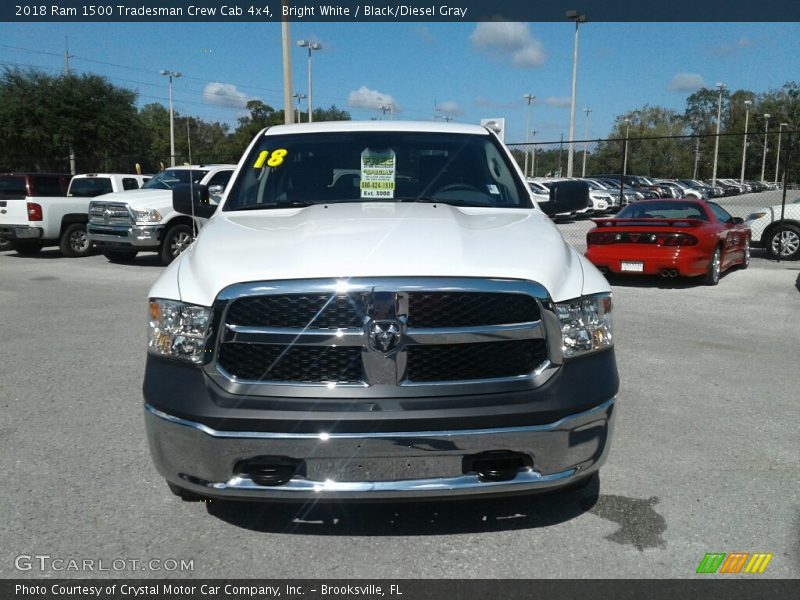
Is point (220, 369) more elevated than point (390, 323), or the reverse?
point (390, 323)

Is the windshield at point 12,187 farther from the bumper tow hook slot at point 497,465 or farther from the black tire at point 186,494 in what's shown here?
the bumper tow hook slot at point 497,465

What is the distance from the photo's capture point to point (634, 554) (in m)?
3.02

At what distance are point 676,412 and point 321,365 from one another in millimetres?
3186

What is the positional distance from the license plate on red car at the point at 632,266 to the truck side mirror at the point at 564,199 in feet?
21.6

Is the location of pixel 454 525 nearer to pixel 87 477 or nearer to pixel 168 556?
pixel 168 556

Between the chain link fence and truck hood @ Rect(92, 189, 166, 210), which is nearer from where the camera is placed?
truck hood @ Rect(92, 189, 166, 210)

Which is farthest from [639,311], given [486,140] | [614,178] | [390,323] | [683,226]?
[614,178]

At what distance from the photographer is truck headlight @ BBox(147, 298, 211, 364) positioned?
2826 mm

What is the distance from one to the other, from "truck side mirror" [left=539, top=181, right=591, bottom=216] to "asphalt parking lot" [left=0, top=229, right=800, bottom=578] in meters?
1.49

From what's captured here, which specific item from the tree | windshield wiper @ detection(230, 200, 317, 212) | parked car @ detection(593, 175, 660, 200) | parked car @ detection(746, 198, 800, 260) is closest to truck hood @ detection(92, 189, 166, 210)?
windshield wiper @ detection(230, 200, 317, 212)

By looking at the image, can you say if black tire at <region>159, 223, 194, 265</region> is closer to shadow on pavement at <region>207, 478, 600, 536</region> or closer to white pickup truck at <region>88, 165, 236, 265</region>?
white pickup truck at <region>88, 165, 236, 265</region>

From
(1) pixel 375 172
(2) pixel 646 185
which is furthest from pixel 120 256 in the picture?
(2) pixel 646 185

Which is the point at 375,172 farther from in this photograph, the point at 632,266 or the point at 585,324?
the point at 632,266

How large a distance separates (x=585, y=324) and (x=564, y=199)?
1886mm
